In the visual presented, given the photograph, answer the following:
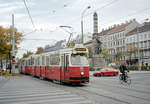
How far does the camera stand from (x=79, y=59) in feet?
58.0

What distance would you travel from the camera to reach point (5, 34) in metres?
42.0

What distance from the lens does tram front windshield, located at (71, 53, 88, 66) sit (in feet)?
57.4

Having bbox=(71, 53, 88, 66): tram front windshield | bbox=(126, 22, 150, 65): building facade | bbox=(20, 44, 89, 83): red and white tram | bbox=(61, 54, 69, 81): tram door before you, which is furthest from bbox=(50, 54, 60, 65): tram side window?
bbox=(126, 22, 150, 65): building facade

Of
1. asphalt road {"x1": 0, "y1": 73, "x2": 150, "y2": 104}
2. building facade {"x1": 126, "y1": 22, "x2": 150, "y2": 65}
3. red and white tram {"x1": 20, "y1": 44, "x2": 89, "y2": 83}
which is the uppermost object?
A: building facade {"x1": 126, "y1": 22, "x2": 150, "y2": 65}

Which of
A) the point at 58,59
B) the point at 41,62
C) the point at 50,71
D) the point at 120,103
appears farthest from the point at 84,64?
the point at 41,62

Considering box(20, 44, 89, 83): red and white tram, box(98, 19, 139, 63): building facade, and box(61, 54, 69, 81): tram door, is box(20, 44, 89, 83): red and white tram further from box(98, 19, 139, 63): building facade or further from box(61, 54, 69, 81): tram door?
box(98, 19, 139, 63): building facade

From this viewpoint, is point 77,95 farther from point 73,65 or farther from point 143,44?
point 143,44

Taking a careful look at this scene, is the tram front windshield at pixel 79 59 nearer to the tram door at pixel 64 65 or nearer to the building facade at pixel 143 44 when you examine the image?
the tram door at pixel 64 65

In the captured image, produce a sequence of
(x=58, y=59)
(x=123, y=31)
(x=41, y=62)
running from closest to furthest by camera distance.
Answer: (x=58, y=59) → (x=41, y=62) → (x=123, y=31)

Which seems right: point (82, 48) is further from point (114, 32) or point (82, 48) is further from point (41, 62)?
point (114, 32)


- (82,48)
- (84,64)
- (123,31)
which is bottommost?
(84,64)

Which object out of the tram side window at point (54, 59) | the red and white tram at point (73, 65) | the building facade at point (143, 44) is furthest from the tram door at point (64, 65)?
the building facade at point (143, 44)

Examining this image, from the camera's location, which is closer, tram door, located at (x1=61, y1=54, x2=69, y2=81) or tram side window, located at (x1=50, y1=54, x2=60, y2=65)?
tram door, located at (x1=61, y1=54, x2=69, y2=81)

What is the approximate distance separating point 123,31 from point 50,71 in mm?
71307
